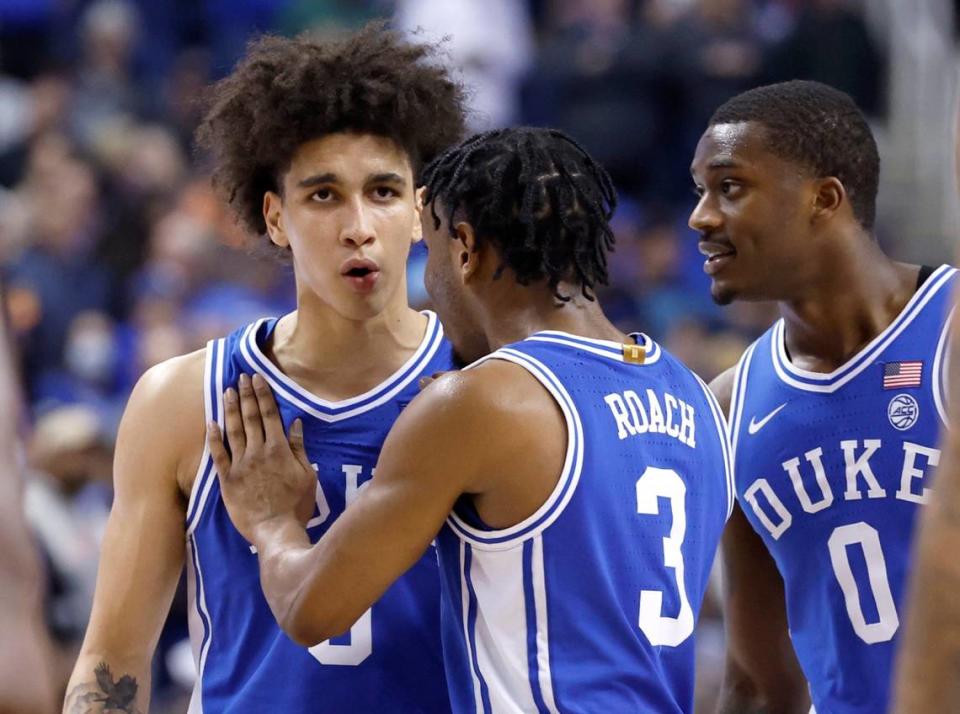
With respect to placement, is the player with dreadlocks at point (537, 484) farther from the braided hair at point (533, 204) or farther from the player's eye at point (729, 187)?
the player's eye at point (729, 187)

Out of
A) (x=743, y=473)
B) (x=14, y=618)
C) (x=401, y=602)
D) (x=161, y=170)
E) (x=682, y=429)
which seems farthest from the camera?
(x=161, y=170)

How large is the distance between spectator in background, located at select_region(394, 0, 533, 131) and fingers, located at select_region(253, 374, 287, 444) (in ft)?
22.8

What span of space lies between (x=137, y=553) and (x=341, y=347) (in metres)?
0.73

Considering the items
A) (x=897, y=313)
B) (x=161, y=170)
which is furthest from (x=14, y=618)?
(x=161, y=170)

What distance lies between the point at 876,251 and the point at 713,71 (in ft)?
21.9

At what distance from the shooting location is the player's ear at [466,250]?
12.0 ft

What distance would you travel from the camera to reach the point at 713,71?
10.7 meters

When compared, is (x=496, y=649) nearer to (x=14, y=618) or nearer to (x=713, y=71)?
(x=14, y=618)

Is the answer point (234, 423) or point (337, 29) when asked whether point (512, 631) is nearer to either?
point (234, 423)

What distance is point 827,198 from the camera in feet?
13.5

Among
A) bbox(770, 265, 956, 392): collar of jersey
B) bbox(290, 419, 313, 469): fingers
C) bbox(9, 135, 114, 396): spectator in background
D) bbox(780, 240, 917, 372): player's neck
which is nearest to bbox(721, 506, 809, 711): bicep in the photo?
bbox(770, 265, 956, 392): collar of jersey

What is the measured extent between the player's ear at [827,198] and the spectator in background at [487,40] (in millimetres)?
6961

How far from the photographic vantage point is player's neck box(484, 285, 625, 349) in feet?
11.9

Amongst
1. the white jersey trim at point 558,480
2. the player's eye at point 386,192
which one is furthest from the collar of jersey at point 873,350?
the player's eye at point 386,192
